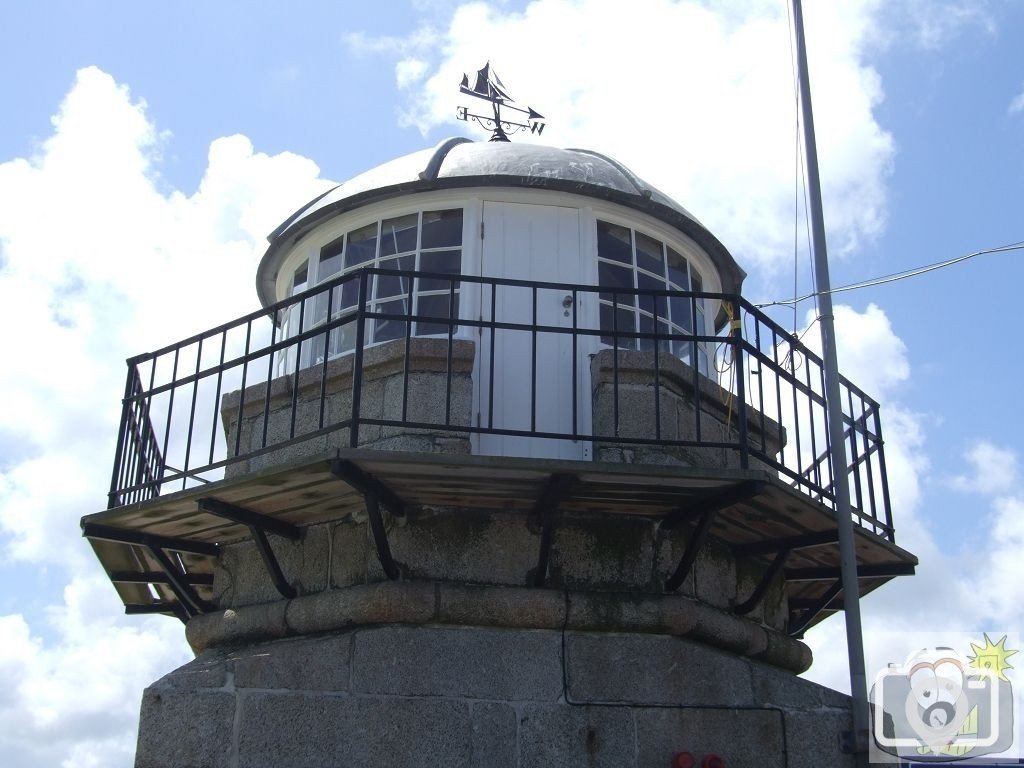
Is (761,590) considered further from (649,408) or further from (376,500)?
(376,500)

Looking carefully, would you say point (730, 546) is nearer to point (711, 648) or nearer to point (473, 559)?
point (711, 648)

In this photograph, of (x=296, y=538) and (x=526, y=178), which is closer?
(x=296, y=538)

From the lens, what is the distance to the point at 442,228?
827cm

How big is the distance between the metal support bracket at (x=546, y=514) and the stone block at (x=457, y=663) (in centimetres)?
36

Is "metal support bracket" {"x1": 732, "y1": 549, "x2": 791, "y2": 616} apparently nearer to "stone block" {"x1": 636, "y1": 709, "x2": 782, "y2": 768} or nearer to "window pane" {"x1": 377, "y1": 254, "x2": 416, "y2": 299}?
"stone block" {"x1": 636, "y1": 709, "x2": 782, "y2": 768}

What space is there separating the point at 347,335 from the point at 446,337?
91 centimetres

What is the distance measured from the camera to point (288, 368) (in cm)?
872

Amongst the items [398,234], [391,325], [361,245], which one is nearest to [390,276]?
[391,325]

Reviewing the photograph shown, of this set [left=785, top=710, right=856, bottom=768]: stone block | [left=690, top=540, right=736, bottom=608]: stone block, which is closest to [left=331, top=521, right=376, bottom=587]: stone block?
[left=690, top=540, right=736, bottom=608]: stone block

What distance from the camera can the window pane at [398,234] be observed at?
8.30 meters

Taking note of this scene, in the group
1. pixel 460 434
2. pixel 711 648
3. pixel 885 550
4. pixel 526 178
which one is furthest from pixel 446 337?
pixel 885 550

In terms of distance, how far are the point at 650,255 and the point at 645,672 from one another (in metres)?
3.16

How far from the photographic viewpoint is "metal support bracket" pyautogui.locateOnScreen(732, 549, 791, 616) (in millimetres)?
7660

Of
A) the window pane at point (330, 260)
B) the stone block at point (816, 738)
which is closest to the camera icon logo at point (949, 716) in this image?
the stone block at point (816, 738)
